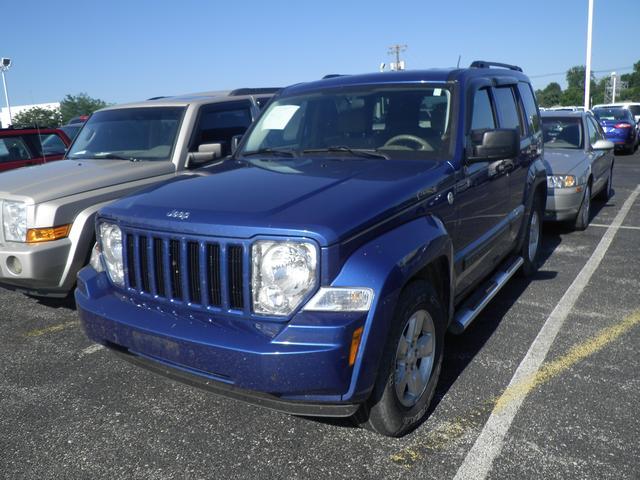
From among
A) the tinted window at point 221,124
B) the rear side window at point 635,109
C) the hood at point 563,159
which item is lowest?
the hood at point 563,159

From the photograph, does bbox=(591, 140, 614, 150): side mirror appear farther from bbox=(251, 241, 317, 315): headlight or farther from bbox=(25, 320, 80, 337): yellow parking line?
bbox=(25, 320, 80, 337): yellow parking line

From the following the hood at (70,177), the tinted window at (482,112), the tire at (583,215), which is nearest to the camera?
the tinted window at (482,112)

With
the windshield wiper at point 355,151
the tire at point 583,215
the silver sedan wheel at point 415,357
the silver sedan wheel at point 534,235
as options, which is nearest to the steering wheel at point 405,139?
the windshield wiper at point 355,151

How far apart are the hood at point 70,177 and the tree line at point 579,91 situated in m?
76.0

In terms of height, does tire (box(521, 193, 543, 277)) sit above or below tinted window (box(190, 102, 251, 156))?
below

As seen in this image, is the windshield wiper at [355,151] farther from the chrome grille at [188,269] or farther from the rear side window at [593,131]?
the rear side window at [593,131]

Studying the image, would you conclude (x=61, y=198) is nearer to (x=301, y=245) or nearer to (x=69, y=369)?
(x=69, y=369)

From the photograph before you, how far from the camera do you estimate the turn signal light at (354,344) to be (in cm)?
241

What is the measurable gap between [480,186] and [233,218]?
1973 millimetres

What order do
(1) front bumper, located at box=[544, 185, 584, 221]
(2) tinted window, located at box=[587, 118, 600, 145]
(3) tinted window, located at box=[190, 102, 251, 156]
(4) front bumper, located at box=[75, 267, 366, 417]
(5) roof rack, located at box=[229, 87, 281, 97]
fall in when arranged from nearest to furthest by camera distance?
1. (4) front bumper, located at box=[75, 267, 366, 417]
2. (3) tinted window, located at box=[190, 102, 251, 156]
3. (5) roof rack, located at box=[229, 87, 281, 97]
4. (1) front bumper, located at box=[544, 185, 584, 221]
5. (2) tinted window, located at box=[587, 118, 600, 145]

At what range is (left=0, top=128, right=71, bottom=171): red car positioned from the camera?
7.98m

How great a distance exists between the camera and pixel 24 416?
3.31 meters

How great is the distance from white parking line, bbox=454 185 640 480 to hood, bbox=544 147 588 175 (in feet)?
5.05

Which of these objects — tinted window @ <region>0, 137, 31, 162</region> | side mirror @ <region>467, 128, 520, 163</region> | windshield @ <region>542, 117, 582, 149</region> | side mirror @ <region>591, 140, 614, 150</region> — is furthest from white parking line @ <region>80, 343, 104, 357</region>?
side mirror @ <region>591, 140, 614, 150</region>
